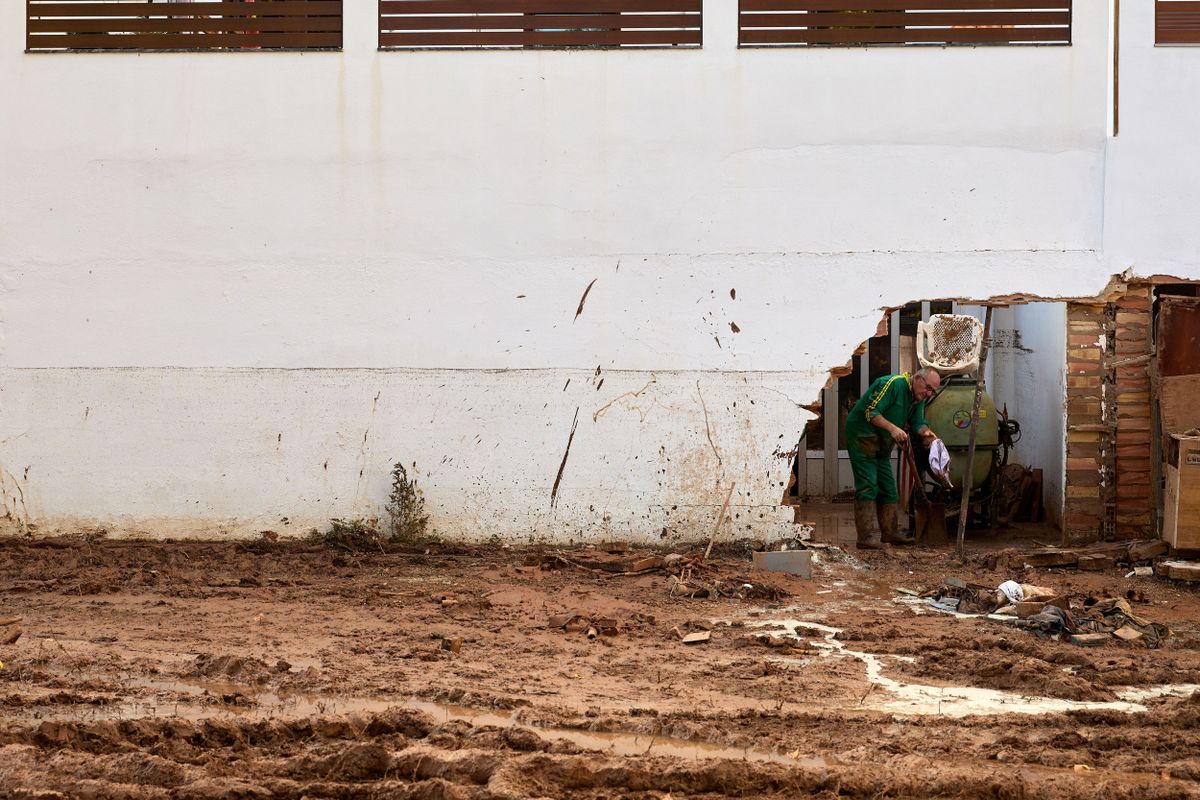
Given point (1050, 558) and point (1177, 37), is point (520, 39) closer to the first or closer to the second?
point (1177, 37)

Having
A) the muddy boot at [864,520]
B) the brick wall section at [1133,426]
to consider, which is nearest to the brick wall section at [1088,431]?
the brick wall section at [1133,426]

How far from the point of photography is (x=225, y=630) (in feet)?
23.6

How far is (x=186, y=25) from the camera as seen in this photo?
10.1 meters

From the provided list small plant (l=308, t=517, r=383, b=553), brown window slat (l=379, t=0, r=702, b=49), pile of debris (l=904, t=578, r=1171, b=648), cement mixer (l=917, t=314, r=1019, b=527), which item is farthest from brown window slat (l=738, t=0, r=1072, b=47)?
small plant (l=308, t=517, r=383, b=553)

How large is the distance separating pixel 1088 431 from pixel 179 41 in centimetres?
867

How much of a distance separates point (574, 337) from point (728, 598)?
8.87 ft

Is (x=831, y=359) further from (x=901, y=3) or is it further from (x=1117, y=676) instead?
(x=1117, y=676)

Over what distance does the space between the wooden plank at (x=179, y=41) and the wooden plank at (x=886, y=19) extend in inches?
145

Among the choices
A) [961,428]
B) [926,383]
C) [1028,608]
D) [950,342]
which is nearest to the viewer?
[1028,608]

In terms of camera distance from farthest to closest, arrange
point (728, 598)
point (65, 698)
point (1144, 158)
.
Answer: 1. point (1144, 158)
2. point (728, 598)
3. point (65, 698)

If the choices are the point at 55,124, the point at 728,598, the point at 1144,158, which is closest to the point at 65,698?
the point at 728,598

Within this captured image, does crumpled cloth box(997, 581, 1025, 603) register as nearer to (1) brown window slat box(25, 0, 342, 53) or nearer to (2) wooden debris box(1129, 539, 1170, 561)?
(2) wooden debris box(1129, 539, 1170, 561)

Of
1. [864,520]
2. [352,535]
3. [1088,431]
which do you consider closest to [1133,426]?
[1088,431]

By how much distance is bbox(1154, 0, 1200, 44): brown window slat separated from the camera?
31.1 feet
